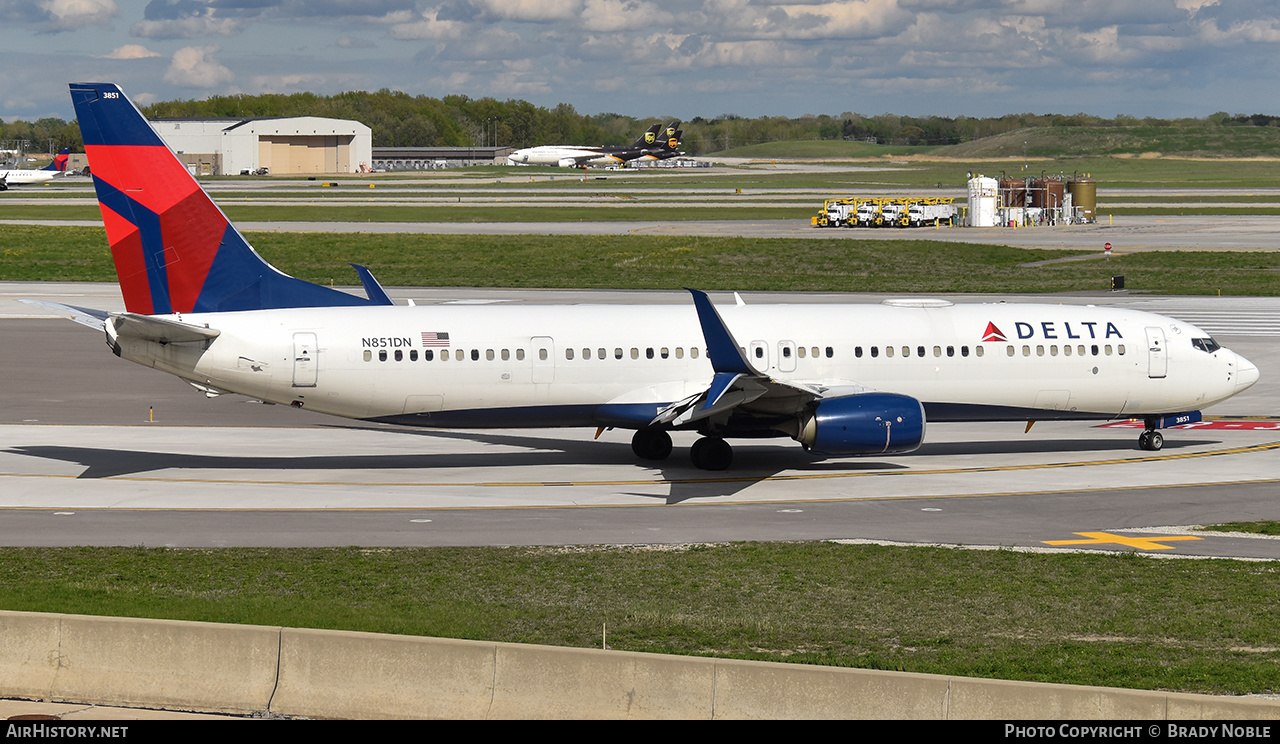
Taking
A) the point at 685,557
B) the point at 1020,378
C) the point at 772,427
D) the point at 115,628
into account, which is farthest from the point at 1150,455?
the point at 115,628

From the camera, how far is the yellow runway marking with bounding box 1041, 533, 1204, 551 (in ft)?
85.0

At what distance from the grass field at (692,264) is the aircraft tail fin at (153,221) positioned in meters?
45.5

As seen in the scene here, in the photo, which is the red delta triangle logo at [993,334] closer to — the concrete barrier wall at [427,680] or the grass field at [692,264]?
the concrete barrier wall at [427,680]

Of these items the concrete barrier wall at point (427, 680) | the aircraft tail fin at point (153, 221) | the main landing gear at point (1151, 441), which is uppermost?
the aircraft tail fin at point (153, 221)

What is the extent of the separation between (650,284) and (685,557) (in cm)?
5367

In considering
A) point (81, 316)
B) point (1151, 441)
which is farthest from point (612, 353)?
point (1151, 441)

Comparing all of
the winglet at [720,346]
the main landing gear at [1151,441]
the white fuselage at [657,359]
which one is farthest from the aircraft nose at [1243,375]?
the winglet at [720,346]

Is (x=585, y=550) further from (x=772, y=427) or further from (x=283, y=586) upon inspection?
(x=772, y=427)

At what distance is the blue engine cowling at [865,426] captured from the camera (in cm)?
3144

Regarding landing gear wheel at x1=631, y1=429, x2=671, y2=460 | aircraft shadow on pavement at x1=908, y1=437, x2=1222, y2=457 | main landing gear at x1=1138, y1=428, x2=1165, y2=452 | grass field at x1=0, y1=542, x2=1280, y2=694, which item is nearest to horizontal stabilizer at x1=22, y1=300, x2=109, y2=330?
grass field at x1=0, y1=542, x2=1280, y2=694

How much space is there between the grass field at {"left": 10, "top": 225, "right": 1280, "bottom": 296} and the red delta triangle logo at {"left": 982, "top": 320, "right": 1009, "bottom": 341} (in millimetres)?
38968

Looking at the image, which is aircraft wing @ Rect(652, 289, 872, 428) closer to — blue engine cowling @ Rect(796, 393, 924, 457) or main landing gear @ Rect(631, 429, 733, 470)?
blue engine cowling @ Rect(796, 393, 924, 457)

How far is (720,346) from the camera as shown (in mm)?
31078

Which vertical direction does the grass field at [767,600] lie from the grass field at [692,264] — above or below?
below
